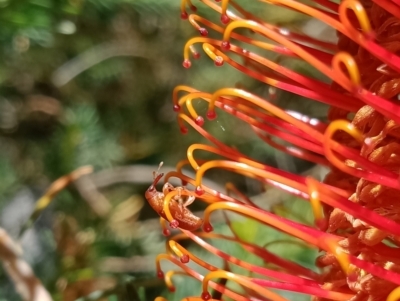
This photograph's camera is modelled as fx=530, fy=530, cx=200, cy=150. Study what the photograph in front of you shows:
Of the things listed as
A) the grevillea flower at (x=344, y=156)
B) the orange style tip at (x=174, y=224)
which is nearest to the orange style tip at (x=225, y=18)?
the grevillea flower at (x=344, y=156)

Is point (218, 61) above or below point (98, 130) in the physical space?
below

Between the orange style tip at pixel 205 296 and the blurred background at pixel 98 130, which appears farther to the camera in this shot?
the blurred background at pixel 98 130

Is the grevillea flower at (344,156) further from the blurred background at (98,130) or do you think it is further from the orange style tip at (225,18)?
the blurred background at (98,130)

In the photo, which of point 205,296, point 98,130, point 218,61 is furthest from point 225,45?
point 98,130

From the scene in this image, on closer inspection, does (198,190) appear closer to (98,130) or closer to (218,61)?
(218,61)

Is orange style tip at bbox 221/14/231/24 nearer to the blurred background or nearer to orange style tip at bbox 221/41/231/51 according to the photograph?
orange style tip at bbox 221/41/231/51

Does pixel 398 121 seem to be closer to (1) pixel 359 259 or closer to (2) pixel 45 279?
(1) pixel 359 259

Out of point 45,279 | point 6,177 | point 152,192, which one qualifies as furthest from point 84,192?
point 152,192

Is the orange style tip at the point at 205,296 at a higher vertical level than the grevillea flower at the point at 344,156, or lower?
lower
